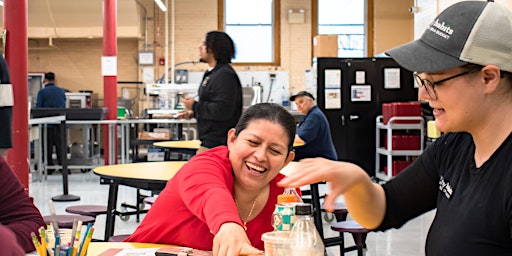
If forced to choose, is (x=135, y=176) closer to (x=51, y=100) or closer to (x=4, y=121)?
(x=4, y=121)

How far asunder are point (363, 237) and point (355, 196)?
2.64 meters

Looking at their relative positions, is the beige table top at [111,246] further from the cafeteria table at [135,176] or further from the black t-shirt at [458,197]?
the cafeteria table at [135,176]

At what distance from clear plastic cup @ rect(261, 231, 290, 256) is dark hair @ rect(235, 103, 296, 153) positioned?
718mm

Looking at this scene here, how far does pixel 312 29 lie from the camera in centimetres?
1563

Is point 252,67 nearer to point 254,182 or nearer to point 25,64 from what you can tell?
point 25,64

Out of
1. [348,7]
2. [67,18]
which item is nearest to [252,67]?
[348,7]

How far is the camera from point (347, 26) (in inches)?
619

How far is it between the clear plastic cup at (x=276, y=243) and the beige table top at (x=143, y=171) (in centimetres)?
250

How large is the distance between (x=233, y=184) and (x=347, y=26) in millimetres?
13759

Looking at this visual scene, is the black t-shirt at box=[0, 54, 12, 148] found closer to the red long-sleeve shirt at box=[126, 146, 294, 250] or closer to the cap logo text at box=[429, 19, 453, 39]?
the red long-sleeve shirt at box=[126, 146, 294, 250]

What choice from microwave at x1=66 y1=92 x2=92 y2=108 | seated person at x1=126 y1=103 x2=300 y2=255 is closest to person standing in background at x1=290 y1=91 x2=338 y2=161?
seated person at x1=126 y1=103 x2=300 y2=255

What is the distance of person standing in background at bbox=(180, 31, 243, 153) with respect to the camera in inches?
203

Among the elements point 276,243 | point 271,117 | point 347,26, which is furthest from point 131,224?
point 347,26

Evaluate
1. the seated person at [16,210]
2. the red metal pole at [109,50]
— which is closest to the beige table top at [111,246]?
the seated person at [16,210]
